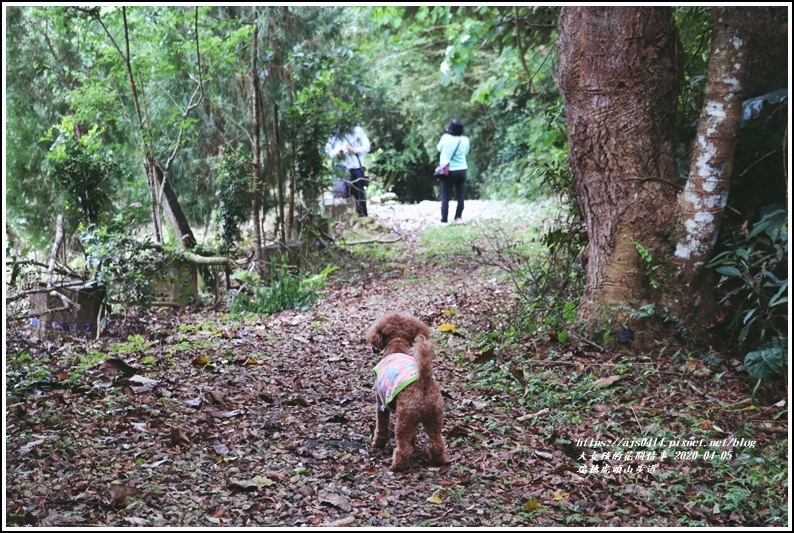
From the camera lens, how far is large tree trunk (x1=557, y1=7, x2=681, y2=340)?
424cm

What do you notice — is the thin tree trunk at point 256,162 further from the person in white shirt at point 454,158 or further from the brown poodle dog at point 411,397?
the brown poodle dog at point 411,397

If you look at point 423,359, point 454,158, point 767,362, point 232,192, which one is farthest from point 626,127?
point 454,158

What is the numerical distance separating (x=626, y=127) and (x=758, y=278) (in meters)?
1.25

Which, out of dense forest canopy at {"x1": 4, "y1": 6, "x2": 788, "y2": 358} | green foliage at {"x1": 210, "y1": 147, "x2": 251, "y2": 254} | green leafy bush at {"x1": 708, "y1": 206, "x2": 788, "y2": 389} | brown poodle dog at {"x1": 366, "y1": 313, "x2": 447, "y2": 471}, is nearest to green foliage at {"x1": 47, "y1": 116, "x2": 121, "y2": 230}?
dense forest canopy at {"x1": 4, "y1": 6, "x2": 788, "y2": 358}

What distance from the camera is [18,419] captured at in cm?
320

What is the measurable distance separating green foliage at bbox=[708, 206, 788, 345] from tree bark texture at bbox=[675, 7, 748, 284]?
0.15 m

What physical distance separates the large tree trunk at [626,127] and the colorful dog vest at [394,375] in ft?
6.34

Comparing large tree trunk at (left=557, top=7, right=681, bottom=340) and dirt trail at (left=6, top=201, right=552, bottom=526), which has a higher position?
large tree trunk at (left=557, top=7, right=681, bottom=340)

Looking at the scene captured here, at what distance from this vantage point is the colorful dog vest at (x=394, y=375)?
9.73 ft

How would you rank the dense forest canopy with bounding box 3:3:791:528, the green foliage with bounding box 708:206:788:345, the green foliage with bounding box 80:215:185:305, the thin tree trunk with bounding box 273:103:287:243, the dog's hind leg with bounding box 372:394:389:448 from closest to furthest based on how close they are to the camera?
the dense forest canopy with bounding box 3:3:791:528, the dog's hind leg with bounding box 372:394:389:448, the green foliage with bounding box 708:206:788:345, the green foliage with bounding box 80:215:185:305, the thin tree trunk with bounding box 273:103:287:243

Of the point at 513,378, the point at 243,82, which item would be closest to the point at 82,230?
the point at 243,82

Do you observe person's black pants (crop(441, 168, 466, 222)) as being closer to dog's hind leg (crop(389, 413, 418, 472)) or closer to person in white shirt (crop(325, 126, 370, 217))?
person in white shirt (crop(325, 126, 370, 217))

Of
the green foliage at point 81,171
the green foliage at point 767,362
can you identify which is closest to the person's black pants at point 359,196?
the green foliage at point 81,171

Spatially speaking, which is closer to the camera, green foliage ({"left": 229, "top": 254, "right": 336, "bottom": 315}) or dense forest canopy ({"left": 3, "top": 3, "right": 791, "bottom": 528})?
dense forest canopy ({"left": 3, "top": 3, "right": 791, "bottom": 528})
